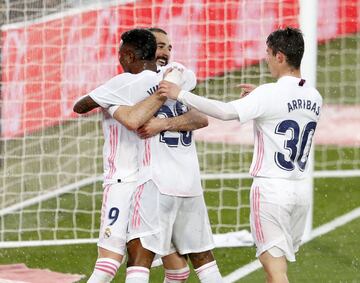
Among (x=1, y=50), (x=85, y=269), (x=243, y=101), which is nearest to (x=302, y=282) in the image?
(x=85, y=269)

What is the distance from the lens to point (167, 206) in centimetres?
766

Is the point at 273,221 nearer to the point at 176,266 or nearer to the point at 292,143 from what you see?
the point at 292,143

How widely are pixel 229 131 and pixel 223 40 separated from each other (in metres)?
2.39

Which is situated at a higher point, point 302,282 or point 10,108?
point 10,108

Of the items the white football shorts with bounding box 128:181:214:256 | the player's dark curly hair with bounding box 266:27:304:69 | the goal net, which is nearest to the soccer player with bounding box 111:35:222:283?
the white football shorts with bounding box 128:181:214:256

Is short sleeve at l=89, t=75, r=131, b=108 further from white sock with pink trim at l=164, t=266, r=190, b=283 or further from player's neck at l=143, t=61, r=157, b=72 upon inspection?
white sock with pink trim at l=164, t=266, r=190, b=283

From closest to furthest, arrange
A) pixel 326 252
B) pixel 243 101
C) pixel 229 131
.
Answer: pixel 243 101
pixel 326 252
pixel 229 131

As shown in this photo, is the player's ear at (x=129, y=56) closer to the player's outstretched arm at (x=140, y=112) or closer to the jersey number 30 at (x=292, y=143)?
the player's outstretched arm at (x=140, y=112)

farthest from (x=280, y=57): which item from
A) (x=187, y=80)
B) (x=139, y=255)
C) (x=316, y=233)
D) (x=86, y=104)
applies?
(x=316, y=233)

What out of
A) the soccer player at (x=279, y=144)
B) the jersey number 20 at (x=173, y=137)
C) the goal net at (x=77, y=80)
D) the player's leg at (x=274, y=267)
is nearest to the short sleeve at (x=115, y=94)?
the jersey number 20 at (x=173, y=137)

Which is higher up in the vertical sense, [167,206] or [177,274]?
[167,206]

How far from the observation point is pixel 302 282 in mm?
9500

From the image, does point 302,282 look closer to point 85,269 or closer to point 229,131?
point 85,269

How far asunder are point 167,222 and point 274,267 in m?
0.70
